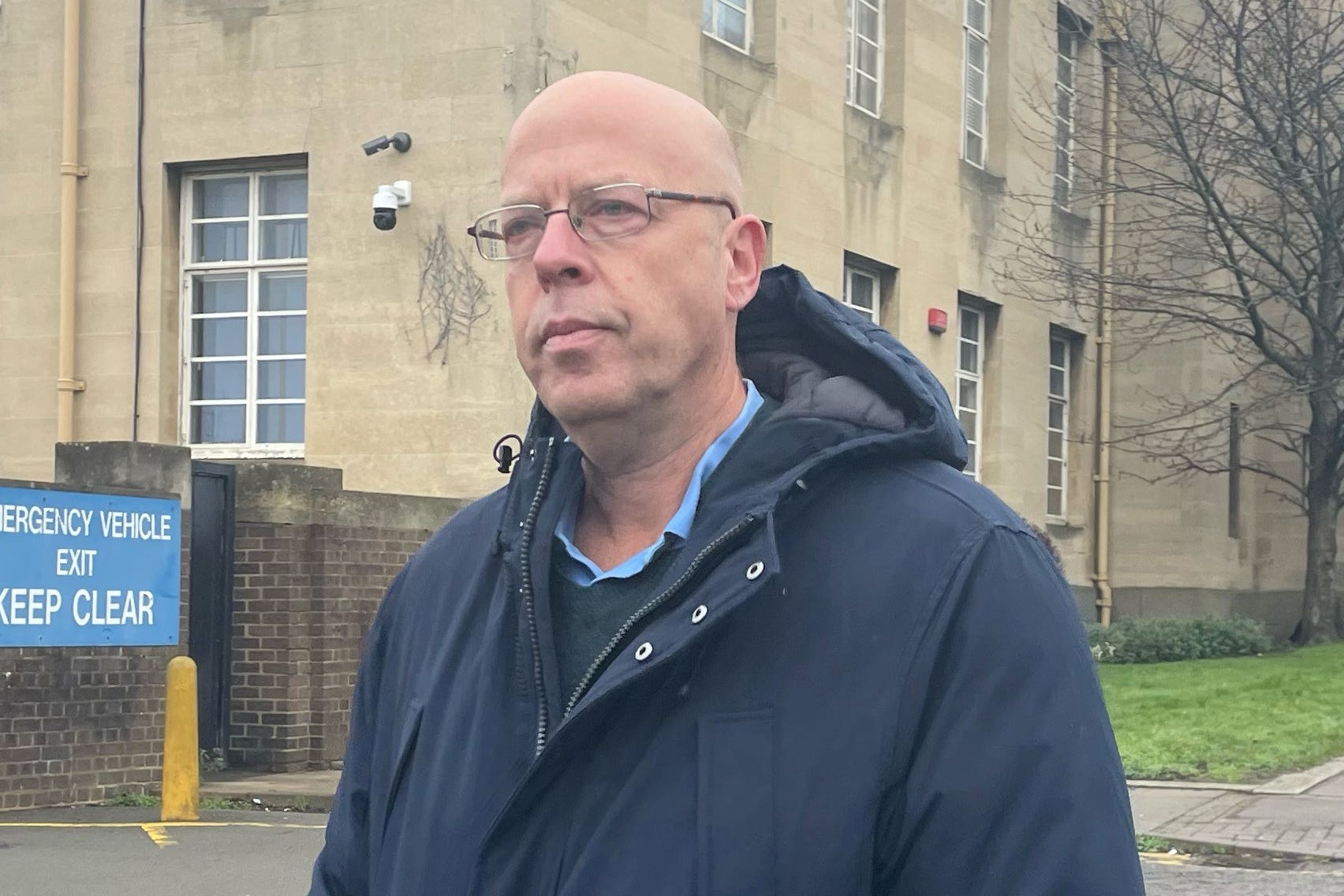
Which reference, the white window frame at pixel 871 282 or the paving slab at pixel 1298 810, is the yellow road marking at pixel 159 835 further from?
the white window frame at pixel 871 282

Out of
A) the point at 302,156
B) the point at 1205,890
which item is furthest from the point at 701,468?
the point at 302,156

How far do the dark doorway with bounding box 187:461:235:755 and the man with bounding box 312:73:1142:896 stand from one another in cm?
1060

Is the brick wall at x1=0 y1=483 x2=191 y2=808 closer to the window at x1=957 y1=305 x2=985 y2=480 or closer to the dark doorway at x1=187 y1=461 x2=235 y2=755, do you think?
the dark doorway at x1=187 y1=461 x2=235 y2=755

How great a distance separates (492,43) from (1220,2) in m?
11.6

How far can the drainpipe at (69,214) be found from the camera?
52.3 feet

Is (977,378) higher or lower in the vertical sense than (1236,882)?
higher

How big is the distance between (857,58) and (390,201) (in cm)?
772

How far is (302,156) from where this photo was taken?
15.8m

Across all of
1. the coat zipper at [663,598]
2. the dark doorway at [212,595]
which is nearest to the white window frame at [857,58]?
the dark doorway at [212,595]

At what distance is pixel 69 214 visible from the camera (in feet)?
52.7

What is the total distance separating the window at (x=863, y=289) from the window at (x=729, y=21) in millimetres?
2927

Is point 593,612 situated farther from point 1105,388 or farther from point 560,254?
point 1105,388

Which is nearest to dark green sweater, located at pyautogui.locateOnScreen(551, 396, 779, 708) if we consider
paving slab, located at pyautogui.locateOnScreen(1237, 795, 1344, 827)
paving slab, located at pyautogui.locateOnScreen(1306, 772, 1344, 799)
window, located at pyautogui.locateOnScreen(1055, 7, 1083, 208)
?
paving slab, located at pyautogui.locateOnScreen(1237, 795, 1344, 827)

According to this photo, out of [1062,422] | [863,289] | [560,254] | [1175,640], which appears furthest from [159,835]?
[1062,422]
